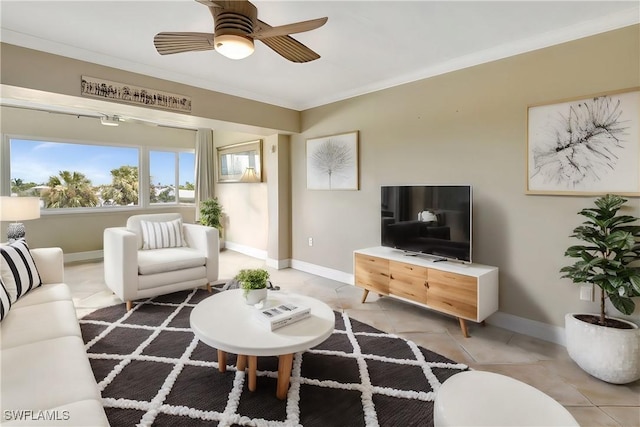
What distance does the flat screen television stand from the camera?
109 inches

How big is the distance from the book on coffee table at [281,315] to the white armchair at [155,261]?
183cm

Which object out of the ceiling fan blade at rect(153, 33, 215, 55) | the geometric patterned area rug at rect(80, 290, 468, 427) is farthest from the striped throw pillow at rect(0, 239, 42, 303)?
the ceiling fan blade at rect(153, 33, 215, 55)

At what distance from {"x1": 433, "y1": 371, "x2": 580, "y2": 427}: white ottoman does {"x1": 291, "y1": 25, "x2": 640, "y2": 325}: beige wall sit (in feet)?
5.38

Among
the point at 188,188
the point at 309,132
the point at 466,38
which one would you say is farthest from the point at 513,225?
the point at 188,188

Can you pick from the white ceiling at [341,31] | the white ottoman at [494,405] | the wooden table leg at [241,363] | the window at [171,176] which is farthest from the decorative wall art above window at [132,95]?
the white ottoman at [494,405]

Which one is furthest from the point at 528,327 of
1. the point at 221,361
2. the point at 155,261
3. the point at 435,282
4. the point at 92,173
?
the point at 92,173

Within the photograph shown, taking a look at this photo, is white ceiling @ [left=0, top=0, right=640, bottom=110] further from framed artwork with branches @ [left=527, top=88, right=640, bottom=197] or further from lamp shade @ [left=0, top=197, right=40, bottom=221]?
lamp shade @ [left=0, top=197, right=40, bottom=221]

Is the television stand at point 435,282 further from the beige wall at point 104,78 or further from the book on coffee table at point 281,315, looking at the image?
the beige wall at point 104,78

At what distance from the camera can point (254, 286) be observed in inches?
83.7

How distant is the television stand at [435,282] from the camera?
2574mm

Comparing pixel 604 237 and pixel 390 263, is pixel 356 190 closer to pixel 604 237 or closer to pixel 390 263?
pixel 390 263

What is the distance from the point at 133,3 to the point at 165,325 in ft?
8.17

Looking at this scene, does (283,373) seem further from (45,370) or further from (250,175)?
(250,175)

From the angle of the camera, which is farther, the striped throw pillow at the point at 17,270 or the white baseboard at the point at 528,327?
the white baseboard at the point at 528,327
